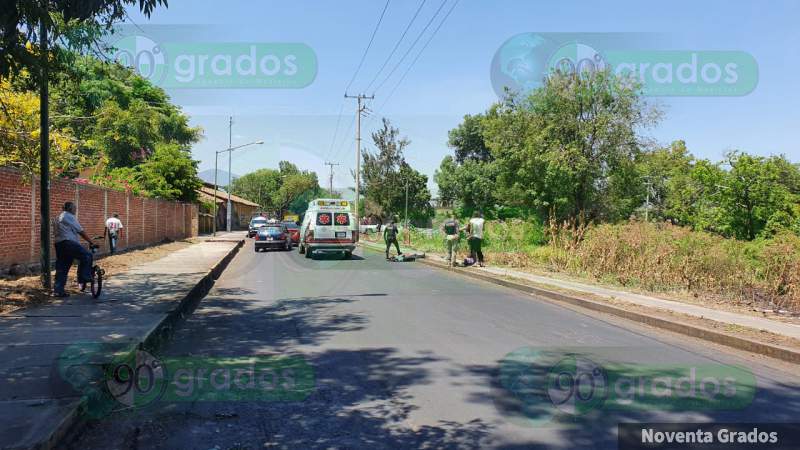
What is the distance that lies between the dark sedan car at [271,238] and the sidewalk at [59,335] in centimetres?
1339

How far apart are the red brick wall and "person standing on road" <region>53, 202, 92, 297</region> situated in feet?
8.73

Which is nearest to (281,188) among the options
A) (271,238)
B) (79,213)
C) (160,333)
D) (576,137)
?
(271,238)

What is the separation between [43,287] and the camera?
394 inches

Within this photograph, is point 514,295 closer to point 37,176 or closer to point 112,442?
point 112,442

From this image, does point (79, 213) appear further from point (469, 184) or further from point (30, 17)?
point (469, 184)

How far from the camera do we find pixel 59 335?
6594mm

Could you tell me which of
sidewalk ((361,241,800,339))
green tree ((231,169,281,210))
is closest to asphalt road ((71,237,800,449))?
sidewalk ((361,241,800,339))

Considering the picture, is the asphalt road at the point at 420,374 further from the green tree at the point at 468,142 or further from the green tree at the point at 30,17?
the green tree at the point at 468,142

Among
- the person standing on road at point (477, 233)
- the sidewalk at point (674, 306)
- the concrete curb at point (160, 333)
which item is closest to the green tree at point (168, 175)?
the concrete curb at point (160, 333)

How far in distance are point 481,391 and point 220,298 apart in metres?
7.49

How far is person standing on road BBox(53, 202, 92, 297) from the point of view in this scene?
931 centimetres

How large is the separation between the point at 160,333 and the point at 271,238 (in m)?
19.5

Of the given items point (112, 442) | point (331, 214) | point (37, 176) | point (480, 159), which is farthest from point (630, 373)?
point (480, 159)

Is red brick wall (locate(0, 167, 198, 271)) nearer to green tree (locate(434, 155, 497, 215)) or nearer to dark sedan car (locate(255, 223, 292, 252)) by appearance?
dark sedan car (locate(255, 223, 292, 252))
